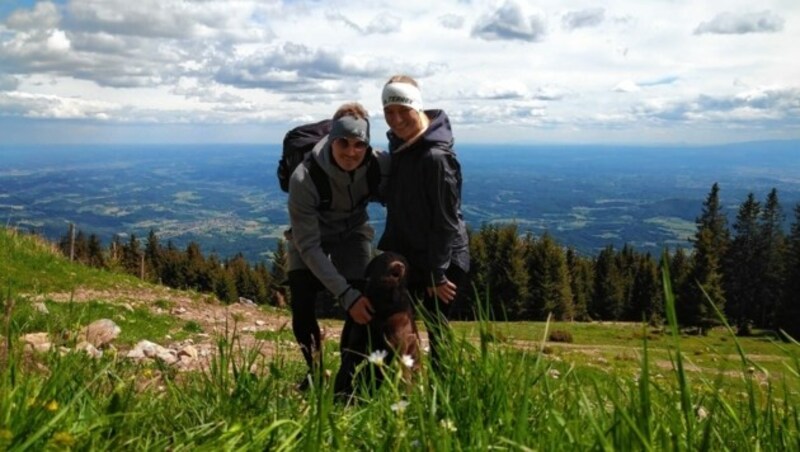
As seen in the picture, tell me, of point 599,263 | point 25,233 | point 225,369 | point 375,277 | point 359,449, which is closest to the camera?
point 359,449

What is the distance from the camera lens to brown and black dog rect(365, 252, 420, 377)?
4.26 m

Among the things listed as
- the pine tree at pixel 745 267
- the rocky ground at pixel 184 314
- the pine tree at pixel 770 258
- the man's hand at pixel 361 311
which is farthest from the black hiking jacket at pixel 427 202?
the pine tree at pixel 745 267

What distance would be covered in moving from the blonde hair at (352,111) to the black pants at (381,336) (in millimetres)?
1355

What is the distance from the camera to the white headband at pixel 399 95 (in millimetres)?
4590

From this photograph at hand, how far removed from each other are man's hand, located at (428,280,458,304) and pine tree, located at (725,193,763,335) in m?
81.5

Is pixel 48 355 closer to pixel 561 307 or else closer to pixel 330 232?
pixel 330 232

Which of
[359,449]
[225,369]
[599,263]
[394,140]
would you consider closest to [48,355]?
[225,369]

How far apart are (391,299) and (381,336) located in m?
0.26

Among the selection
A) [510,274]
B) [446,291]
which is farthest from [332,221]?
[510,274]

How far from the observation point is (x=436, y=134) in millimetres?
4605

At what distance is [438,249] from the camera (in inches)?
188

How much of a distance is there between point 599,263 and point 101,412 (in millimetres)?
85867

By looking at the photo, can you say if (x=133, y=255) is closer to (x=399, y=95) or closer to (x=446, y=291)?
(x=446, y=291)

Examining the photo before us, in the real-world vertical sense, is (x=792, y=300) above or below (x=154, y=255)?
above
